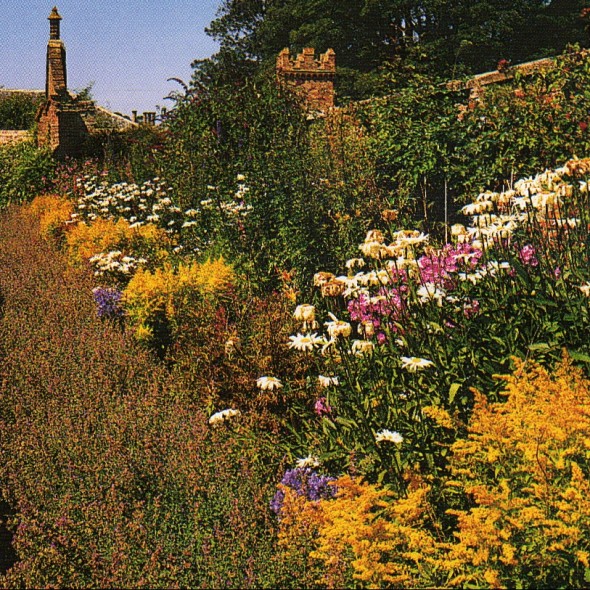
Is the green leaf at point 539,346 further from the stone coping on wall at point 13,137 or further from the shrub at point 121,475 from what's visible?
the stone coping on wall at point 13,137

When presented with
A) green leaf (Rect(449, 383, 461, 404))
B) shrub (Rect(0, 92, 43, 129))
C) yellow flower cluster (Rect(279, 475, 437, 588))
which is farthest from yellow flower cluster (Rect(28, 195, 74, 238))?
shrub (Rect(0, 92, 43, 129))

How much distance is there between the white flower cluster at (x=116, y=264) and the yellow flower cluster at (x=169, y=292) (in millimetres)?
1196

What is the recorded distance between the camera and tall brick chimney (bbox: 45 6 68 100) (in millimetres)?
20105

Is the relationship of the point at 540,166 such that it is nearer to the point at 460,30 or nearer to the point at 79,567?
the point at 79,567

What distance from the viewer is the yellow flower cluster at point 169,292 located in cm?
644

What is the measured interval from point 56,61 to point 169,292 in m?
16.4

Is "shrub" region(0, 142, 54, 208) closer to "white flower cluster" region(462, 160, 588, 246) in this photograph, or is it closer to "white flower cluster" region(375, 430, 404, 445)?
"white flower cluster" region(462, 160, 588, 246)

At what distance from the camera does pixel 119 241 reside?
30.2 ft

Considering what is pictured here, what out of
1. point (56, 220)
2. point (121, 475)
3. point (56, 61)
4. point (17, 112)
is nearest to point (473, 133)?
point (121, 475)

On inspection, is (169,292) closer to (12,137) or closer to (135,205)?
(135,205)

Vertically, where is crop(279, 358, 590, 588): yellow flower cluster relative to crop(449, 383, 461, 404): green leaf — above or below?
below

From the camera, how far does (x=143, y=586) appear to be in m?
2.95

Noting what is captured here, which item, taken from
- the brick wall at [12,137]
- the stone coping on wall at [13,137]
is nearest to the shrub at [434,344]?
the stone coping on wall at [13,137]

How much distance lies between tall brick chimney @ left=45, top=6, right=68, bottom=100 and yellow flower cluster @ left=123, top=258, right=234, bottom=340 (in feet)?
49.0
